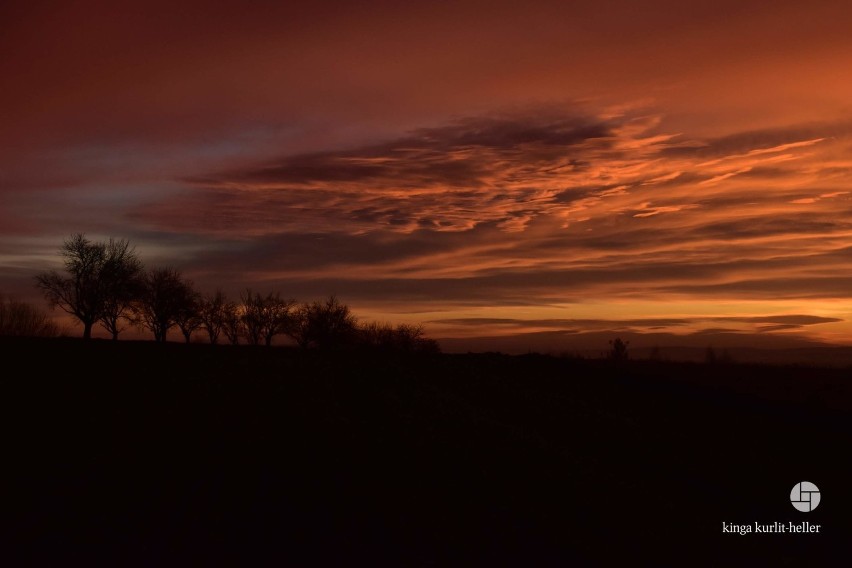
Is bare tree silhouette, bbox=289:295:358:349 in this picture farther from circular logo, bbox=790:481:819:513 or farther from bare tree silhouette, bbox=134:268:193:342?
circular logo, bbox=790:481:819:513

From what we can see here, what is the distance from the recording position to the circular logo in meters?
22.2

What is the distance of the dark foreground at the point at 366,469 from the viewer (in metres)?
15.2

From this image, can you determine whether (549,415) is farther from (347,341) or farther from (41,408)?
(347,341)

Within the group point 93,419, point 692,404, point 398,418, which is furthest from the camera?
point 692,404

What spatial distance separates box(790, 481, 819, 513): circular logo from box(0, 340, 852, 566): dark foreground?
308 mm

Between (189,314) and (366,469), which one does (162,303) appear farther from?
(366,469)

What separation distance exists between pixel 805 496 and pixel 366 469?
49.0 ft

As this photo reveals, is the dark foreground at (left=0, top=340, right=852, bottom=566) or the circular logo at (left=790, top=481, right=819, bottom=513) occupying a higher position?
the dark foreground at (left=0, top=340, right=852, bottom=566)

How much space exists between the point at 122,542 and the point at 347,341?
240 ft

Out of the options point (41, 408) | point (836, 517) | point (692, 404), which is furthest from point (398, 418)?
point (692, 404)

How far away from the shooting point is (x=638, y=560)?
16359 mm

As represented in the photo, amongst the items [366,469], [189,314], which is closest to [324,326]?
[189,314]

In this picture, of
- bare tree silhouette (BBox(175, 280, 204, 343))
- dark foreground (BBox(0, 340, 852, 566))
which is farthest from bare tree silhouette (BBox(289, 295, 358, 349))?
dark foreground (BBox(0, 340, 852, 566))

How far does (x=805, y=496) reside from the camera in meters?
22.9
